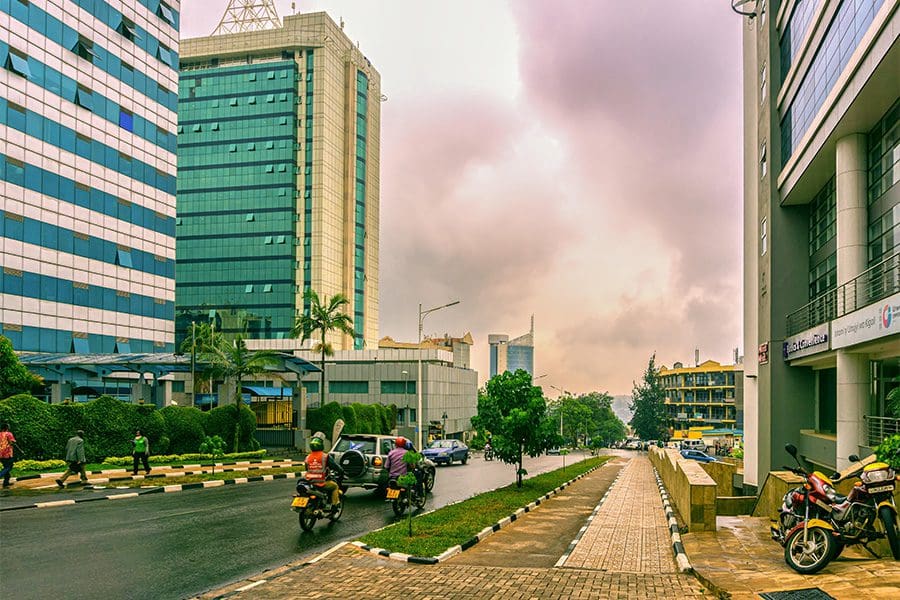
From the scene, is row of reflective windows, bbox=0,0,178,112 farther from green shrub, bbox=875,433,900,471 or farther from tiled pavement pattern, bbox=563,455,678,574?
green shrub, bbox=875,433,900,471

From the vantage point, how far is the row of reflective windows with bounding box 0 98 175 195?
45.6 metres

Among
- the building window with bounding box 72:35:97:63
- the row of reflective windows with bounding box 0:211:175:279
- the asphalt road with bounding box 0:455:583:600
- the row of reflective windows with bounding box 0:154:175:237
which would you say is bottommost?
the asphalt road with bounding box 0:455:583:600

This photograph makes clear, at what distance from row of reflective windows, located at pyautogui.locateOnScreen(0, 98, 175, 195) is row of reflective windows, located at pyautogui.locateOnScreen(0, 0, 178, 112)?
18.0 ft

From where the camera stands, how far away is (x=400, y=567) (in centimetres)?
1083

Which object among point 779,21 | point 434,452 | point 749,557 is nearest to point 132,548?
point 749,557

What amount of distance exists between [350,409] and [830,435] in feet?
101

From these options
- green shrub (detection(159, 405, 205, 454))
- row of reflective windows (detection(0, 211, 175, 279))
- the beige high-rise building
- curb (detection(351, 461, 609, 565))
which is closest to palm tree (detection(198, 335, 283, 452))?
green shrub (detection(159, 405, 205, 454))

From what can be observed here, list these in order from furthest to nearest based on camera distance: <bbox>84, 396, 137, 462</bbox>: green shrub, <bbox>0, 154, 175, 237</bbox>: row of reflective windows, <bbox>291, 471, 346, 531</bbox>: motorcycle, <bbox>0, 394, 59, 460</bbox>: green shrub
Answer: <bbox>0, 154, 175, 237</bbox>: row of reflective windows → <bbox>84, 396, 137, 462</bbox>: green shrub → <bbox>0, 394, 59, 460</bbox>: green shrub → <bbox>291, 471, 346, 531</bbox>: motorcycle

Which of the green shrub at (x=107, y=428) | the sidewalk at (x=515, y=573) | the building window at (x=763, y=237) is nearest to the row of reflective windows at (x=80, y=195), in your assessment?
the green shrub at (x=107, y=428)

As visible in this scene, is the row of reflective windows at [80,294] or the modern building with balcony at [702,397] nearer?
the row of reflective windows at [80,294]

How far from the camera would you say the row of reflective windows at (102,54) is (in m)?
47.1

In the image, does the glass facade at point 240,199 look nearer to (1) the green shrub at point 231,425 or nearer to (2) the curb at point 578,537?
(1) the green shrub at point 231,425

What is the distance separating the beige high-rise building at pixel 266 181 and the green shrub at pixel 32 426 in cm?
7110

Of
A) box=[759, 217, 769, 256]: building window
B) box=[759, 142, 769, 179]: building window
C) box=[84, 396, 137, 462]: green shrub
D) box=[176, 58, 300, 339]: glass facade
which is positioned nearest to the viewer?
box=[84, 396, 137, 462]: green shrub
